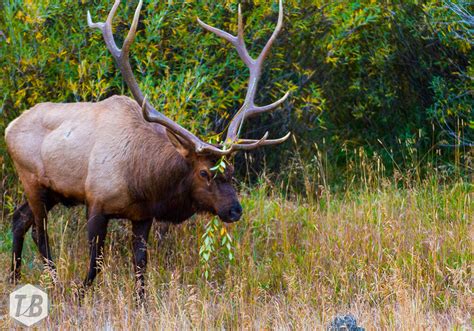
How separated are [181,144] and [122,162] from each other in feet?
1.66

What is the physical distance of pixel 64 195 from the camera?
269 inches

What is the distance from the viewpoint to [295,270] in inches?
260

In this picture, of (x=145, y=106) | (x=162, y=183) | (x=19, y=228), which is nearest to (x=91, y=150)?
(x=162, y=183)

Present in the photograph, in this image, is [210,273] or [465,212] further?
[465,212]

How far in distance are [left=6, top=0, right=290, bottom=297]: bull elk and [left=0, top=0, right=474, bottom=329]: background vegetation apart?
0.91 ft

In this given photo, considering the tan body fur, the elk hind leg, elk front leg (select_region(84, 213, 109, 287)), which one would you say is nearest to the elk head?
the tan body fur

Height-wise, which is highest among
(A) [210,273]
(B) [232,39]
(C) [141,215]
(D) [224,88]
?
(B) [232,39]

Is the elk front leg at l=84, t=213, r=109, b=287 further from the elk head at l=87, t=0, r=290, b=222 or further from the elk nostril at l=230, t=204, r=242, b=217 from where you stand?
the elk nostril at l=230, t=204, r=242, b=217

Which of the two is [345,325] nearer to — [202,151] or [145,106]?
[202,151]

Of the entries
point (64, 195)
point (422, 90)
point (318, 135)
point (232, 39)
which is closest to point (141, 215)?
point (64, 195)

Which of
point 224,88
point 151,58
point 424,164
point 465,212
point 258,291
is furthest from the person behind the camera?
point 424,164

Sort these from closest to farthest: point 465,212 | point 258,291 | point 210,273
A: point 258,291 → point 210,273 → point 465,212

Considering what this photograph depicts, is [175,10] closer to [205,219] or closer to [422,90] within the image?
[205,219]

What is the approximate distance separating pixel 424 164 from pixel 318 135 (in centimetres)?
128
